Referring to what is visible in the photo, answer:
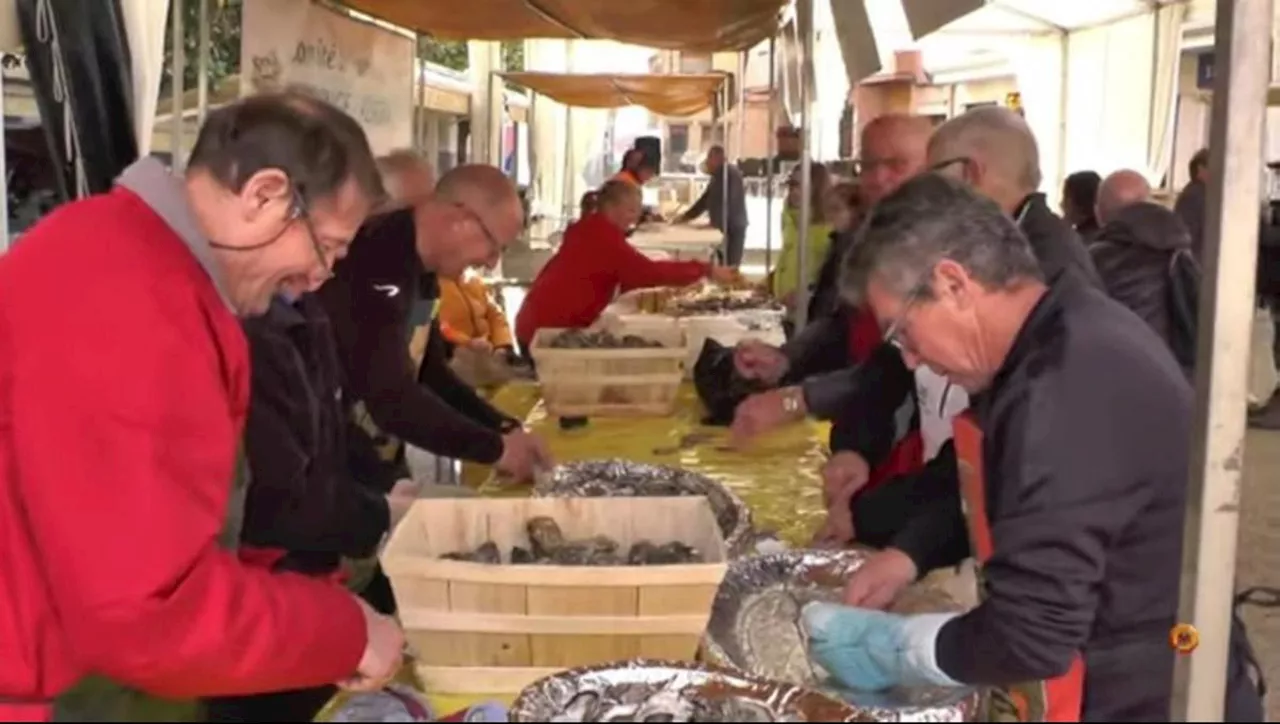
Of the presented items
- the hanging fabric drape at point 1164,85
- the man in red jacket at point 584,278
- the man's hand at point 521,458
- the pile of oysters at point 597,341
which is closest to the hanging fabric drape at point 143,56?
the man's hand at point 521,458

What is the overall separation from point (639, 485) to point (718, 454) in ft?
2.45

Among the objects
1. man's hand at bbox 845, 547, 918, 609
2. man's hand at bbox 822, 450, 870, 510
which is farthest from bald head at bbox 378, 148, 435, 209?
man's hand at bbox 845, 547, 918, 609

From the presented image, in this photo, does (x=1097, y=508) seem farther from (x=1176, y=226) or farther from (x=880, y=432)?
(x=1176, y=226)

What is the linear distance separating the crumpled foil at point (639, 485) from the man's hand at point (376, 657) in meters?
0.99

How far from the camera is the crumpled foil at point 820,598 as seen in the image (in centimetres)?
160

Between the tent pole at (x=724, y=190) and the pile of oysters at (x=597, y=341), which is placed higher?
the tent pole at (x=724, y=190)

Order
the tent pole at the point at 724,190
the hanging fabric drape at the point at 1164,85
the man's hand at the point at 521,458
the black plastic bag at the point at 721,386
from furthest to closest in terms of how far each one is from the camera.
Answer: the tent pole at the point at 724,190
the hanging fabric drape at the point at 1164,85
the black plastic bag at the point at 721,386
the man's hand at the point at 521,458

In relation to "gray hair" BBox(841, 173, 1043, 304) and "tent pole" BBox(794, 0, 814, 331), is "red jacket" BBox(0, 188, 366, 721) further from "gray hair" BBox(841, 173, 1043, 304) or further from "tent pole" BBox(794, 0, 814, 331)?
"tent pole" BBox(794, 0, 814, 331)

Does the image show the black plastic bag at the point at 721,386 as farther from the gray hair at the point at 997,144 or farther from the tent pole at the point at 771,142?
the tent pole at the point at 771,142

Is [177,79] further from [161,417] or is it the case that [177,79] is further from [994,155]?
[161,417]

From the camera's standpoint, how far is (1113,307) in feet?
5.35

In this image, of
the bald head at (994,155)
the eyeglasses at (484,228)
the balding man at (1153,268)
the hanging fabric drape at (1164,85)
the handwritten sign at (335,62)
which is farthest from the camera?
the hanging fabric drape at (1164,85)

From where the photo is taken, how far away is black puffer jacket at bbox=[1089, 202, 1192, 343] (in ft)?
14.7

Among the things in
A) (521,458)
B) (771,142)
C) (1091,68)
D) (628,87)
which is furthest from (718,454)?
(1091,68)
